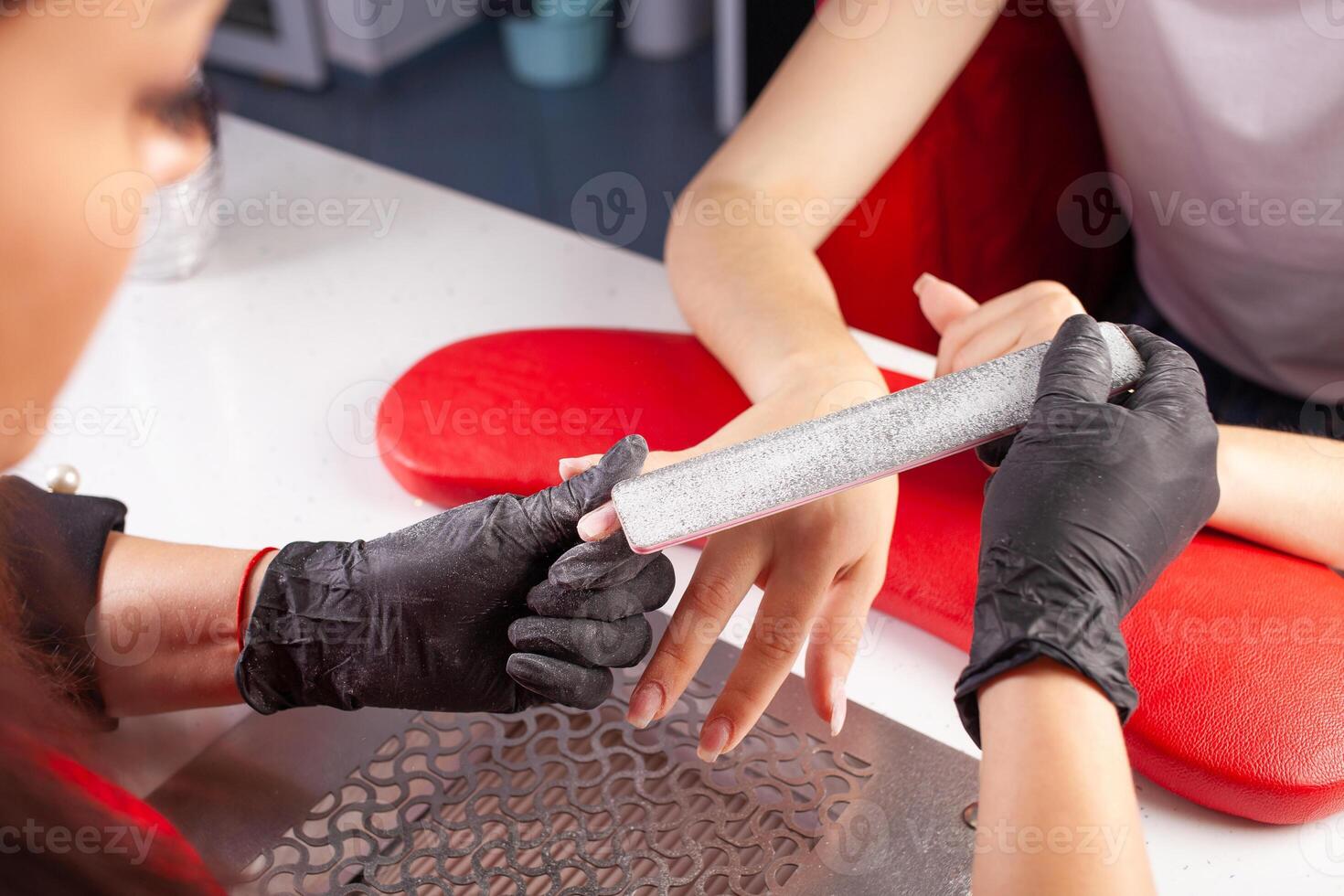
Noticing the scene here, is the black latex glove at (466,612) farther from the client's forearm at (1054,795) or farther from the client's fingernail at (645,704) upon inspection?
the client's forearm at (1054,795)

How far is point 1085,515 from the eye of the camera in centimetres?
61

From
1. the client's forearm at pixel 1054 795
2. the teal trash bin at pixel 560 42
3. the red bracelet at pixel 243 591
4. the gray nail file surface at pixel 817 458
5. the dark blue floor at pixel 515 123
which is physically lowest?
the dark blue floor at pixel 515 123

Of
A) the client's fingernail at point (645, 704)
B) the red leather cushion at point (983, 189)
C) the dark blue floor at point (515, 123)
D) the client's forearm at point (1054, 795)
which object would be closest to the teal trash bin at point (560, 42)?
the dark blue floor at point (515, 123)

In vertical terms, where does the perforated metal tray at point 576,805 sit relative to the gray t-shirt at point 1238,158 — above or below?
below

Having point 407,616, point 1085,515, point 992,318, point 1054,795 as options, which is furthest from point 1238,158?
point 407,616

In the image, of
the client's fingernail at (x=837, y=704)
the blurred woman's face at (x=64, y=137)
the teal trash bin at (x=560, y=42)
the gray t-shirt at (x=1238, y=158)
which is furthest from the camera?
the teal trash bin at (x=560, y=42)

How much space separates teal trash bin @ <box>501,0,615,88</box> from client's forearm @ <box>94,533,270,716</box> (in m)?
2.55

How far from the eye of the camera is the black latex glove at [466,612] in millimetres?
707

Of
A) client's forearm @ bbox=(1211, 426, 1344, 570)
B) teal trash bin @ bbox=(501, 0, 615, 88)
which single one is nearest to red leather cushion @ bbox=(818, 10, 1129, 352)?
client's forearm @ bbox=(1211, 426, 1344, 570)

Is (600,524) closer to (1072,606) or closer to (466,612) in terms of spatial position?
(466,612)

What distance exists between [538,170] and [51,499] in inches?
85.6

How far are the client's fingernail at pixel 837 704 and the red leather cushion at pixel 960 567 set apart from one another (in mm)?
100

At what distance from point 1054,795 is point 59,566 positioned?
0.74 meters

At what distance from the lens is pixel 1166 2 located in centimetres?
111
